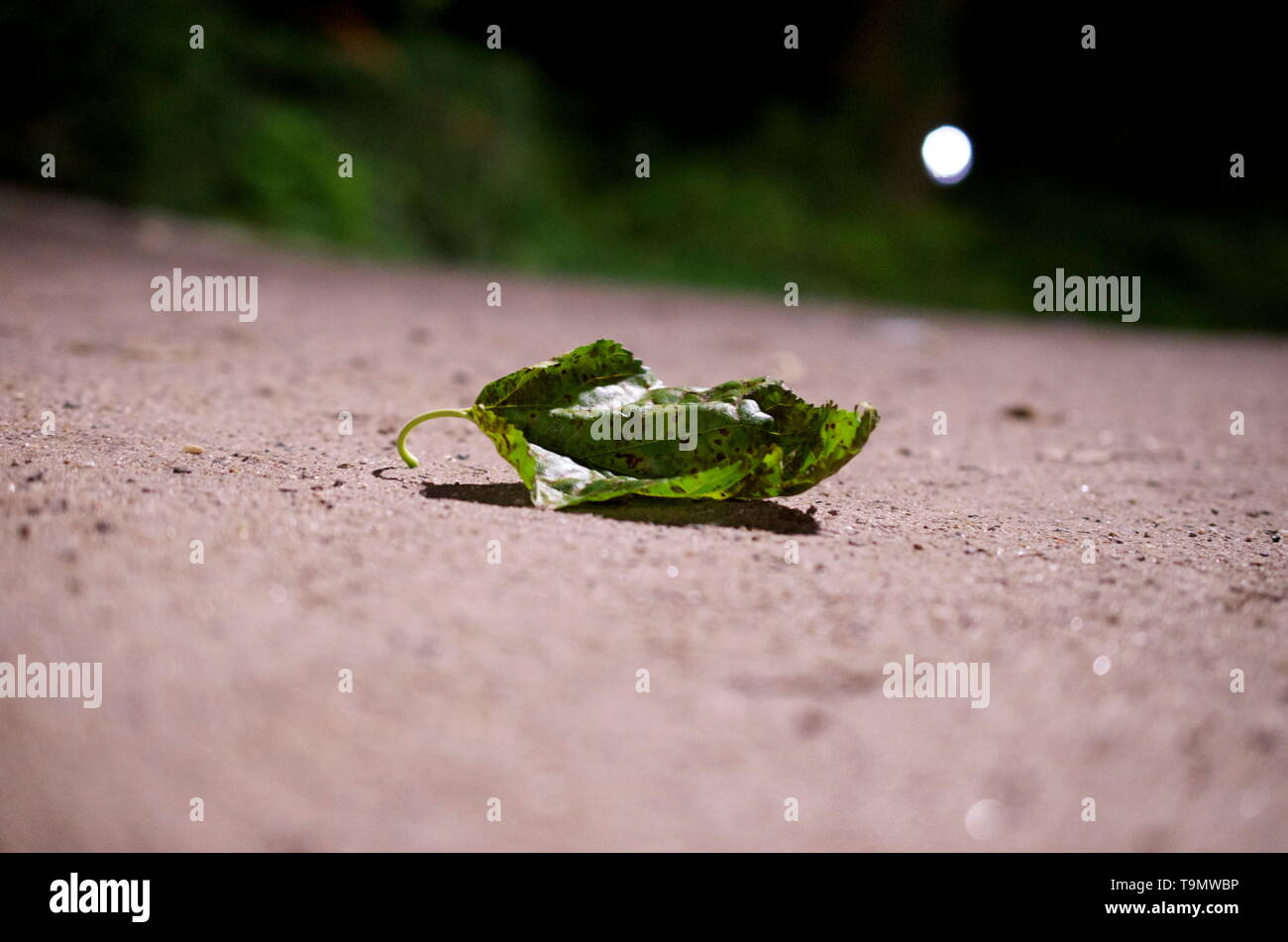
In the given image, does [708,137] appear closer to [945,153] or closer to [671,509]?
[945,153]

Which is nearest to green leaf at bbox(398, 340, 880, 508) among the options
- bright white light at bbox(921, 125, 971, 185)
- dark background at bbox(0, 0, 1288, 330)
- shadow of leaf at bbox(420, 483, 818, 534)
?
shadow of leaf at bbox(420, 483, 818, 534)

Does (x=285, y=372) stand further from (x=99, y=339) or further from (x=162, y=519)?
(x=162, y=519)

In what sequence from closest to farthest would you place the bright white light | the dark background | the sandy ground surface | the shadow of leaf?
the sandy ground surface → the shadow of leaf → the dark background → the bright white light

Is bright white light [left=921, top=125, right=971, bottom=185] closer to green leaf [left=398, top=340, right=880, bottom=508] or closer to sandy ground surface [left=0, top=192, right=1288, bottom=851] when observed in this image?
sandy ground surface [left=0, top=192, right=1288, bottom=851]

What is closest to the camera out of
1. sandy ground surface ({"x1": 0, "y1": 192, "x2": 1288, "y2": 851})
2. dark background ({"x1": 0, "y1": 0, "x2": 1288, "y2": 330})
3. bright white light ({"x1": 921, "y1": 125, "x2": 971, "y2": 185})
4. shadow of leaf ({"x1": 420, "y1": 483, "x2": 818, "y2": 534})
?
sandy ground surface ({"x1": 0, "y1": 192, "x2": 1288, "y2": 851})

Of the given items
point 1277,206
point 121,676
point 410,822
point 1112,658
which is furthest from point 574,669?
point 1277,206
